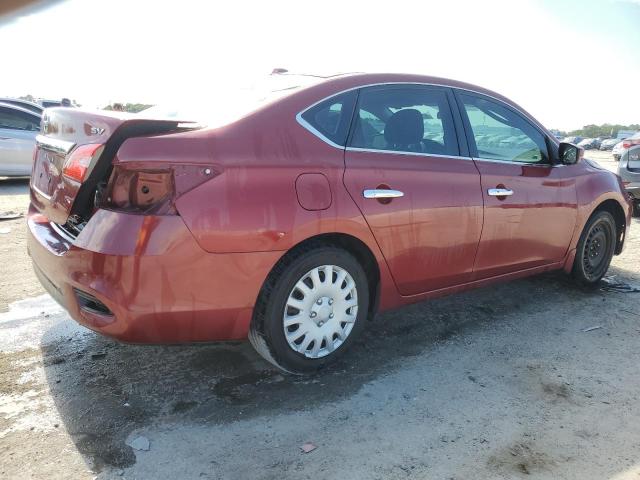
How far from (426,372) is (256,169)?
1.58 metres

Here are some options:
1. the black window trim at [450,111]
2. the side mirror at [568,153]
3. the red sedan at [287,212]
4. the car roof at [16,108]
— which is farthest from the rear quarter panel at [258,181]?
the car roof at [16,108]

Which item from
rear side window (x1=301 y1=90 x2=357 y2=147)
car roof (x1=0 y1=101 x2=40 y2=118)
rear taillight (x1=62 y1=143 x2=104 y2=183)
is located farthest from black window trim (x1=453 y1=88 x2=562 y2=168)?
car roof (x1=0 y1=101 x2=40 y2=118)

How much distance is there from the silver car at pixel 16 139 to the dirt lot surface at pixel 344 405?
670cm

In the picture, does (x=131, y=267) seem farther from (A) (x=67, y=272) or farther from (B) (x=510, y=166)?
(B) (x=510, y=166)

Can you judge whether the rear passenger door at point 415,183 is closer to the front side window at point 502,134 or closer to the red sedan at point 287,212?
the red sedan at point 287,212

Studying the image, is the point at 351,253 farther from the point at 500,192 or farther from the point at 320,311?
the point at 500,192

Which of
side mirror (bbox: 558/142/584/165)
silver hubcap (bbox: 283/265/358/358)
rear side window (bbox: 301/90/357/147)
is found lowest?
silver hubcap (bbox: 283/265/358/358)

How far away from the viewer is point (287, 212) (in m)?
2.73

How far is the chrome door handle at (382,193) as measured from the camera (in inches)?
120

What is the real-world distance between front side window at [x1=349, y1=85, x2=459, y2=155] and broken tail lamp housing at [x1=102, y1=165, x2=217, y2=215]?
0.99m

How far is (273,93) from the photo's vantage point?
9.92 feet

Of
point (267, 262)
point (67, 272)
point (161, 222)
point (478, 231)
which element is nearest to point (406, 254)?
point (478, 231)

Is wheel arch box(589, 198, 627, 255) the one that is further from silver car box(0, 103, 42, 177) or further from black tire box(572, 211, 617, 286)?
silver car box(0, 103, 42, 177)

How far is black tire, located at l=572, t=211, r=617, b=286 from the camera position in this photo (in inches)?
184
